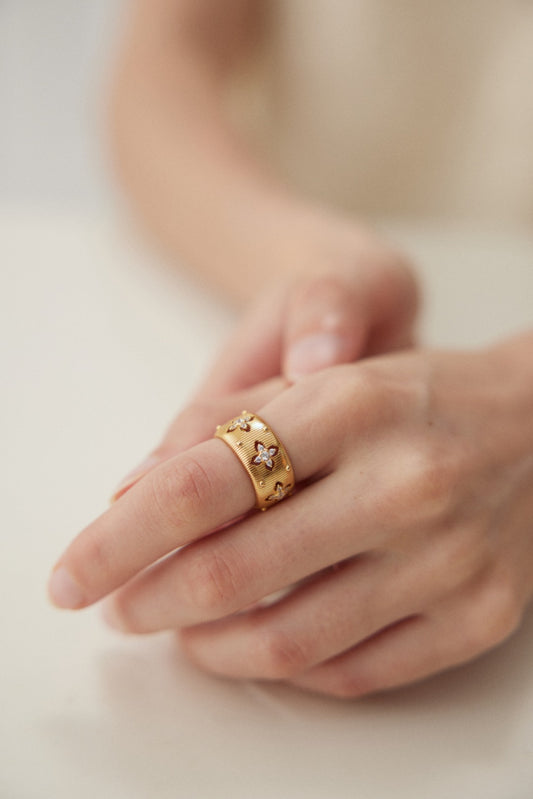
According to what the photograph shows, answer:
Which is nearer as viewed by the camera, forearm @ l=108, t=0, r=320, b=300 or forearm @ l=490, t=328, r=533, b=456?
forearm @ l=490, t=328, r=533, b=456

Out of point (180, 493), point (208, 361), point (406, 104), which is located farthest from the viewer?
point (406, 104)

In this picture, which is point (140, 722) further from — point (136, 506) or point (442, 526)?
point (442, 526)

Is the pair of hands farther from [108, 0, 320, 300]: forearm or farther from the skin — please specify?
[108, 0, 320, 300]: forearm

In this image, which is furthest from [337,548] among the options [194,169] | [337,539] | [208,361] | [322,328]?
[194,169]

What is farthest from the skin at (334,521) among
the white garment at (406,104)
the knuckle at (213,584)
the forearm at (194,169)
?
the white garment at (406,104)

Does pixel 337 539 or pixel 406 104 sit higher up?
pixel 406 104

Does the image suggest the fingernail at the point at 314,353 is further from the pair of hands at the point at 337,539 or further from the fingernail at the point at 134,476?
the fingernail at the point at 134,476

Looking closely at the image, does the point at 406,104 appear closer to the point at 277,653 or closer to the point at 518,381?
the point at 518,381

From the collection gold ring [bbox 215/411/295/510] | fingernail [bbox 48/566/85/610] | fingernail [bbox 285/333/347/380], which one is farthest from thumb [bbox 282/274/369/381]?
fingernail [bbox 48/566/85/610]
